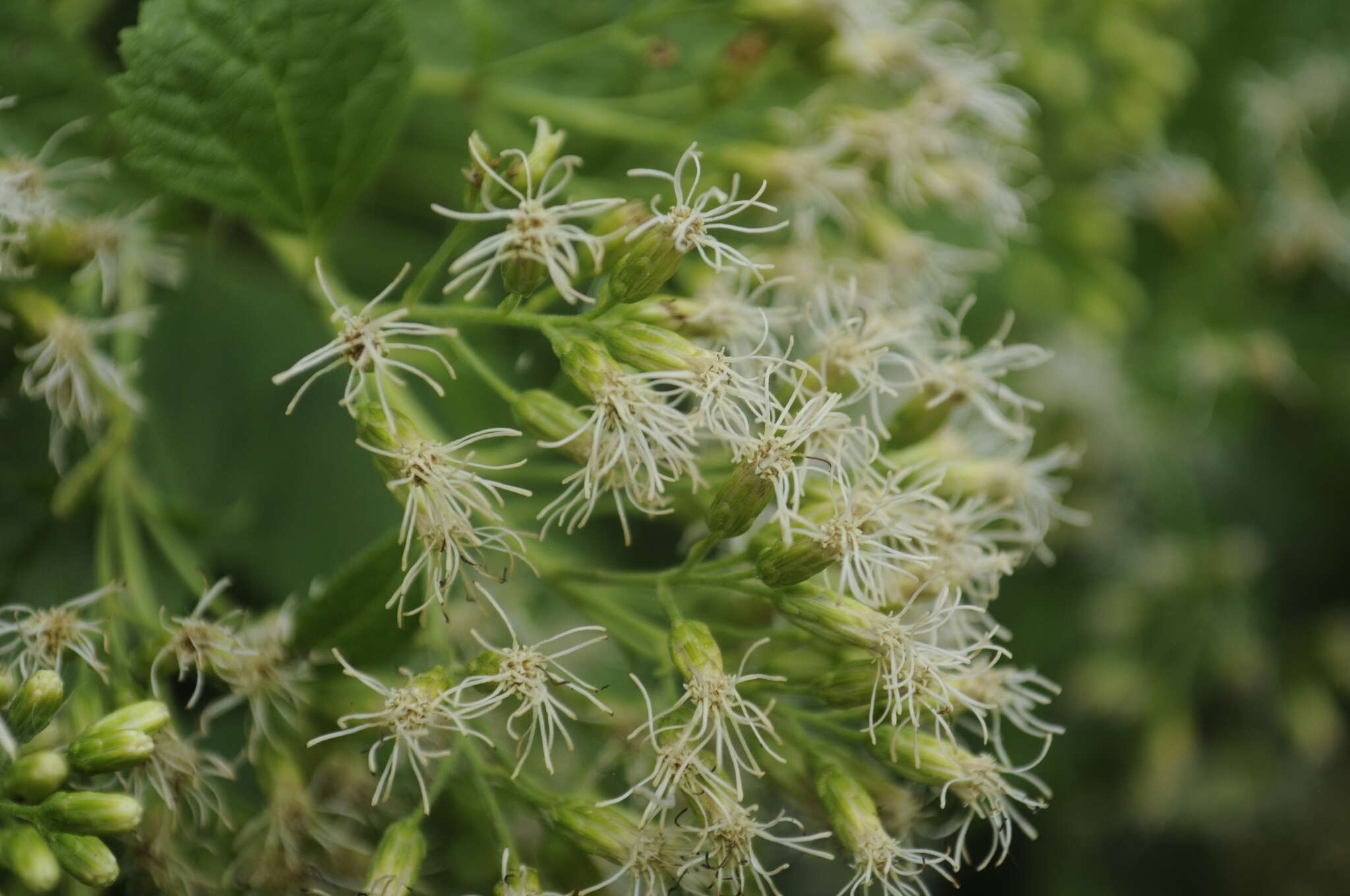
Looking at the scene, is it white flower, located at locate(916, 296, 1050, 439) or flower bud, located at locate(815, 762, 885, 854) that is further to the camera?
white flower, located at locate(916, 296, 1050, 439)

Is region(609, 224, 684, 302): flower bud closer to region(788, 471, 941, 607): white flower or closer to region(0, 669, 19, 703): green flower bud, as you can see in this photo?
region(788, 471, 941, 607): white flower

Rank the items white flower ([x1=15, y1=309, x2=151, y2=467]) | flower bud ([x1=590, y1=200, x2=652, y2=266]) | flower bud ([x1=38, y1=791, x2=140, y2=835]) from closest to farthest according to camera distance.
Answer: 1. flower bud ([x1=38, y1=791, x2=140, y2=835])
2. flower bud ([x1=590, y1=200, x2=652, y2=266])
3. white flower ([x1=15, y1=309, x2=151, y2=467])

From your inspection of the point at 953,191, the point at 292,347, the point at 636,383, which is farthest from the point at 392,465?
the point at 953,191

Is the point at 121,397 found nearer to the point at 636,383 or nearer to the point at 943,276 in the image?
the point at 636,383

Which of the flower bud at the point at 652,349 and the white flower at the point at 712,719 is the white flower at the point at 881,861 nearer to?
the white flower at the point at 712,719

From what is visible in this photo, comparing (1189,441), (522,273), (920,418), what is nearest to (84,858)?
(522,273)

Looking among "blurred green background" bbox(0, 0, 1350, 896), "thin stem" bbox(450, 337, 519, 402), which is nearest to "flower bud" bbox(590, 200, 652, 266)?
"thin stem" bbox(450, 337, 519, 402)

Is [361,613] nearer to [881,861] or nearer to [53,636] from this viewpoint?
[53,636]
